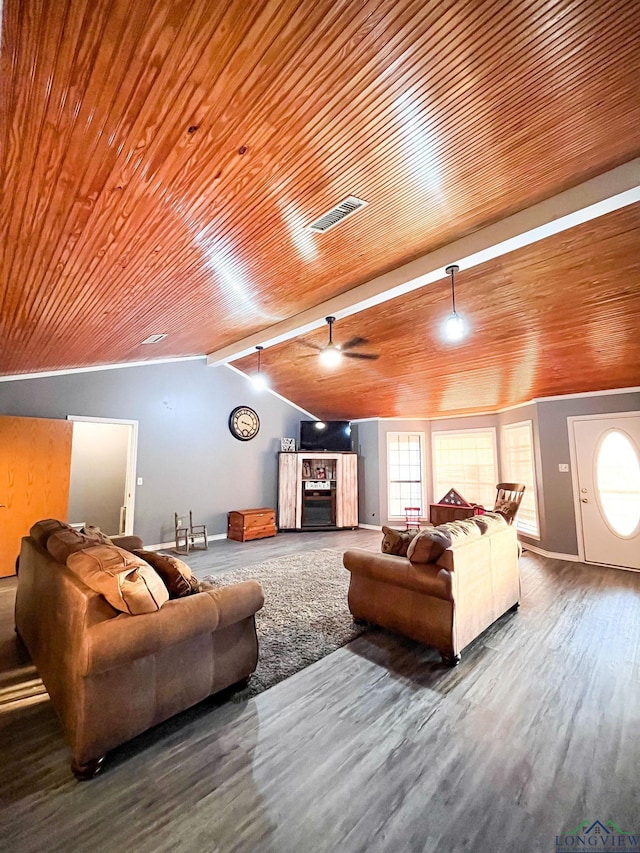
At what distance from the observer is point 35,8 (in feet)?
3.14

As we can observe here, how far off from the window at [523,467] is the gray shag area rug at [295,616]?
331cm

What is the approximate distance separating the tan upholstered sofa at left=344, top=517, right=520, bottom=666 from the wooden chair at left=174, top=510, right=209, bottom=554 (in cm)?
347

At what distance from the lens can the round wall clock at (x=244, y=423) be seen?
22.9 feet

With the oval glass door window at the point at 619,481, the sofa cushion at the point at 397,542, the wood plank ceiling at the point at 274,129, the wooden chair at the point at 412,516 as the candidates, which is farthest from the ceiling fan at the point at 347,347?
the wooden chair at the point at 412,516

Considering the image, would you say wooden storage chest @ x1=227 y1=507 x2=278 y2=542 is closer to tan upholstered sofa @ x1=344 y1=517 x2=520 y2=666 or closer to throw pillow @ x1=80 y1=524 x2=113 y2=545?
tan upholstered sofa @ x1=344 y1=517 x2=520 y2=666

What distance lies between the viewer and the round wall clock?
6.97 meters

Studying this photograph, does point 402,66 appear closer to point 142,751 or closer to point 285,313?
point 285,313

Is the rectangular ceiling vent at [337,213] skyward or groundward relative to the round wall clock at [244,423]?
skyward

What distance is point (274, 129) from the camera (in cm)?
160

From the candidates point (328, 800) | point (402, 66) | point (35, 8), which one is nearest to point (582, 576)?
point (328, 800)

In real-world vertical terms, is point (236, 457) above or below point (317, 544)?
above

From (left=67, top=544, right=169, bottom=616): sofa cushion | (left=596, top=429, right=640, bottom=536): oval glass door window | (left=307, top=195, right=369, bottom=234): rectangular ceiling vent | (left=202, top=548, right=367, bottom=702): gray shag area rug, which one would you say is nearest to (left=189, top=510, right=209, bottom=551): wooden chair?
(left=202, top=548, right=367, bottom=702): gray shag area rug

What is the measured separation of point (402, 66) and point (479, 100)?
0.44 meters

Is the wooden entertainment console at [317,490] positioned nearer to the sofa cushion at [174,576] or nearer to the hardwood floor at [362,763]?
the hardwood floor at [362,763]
